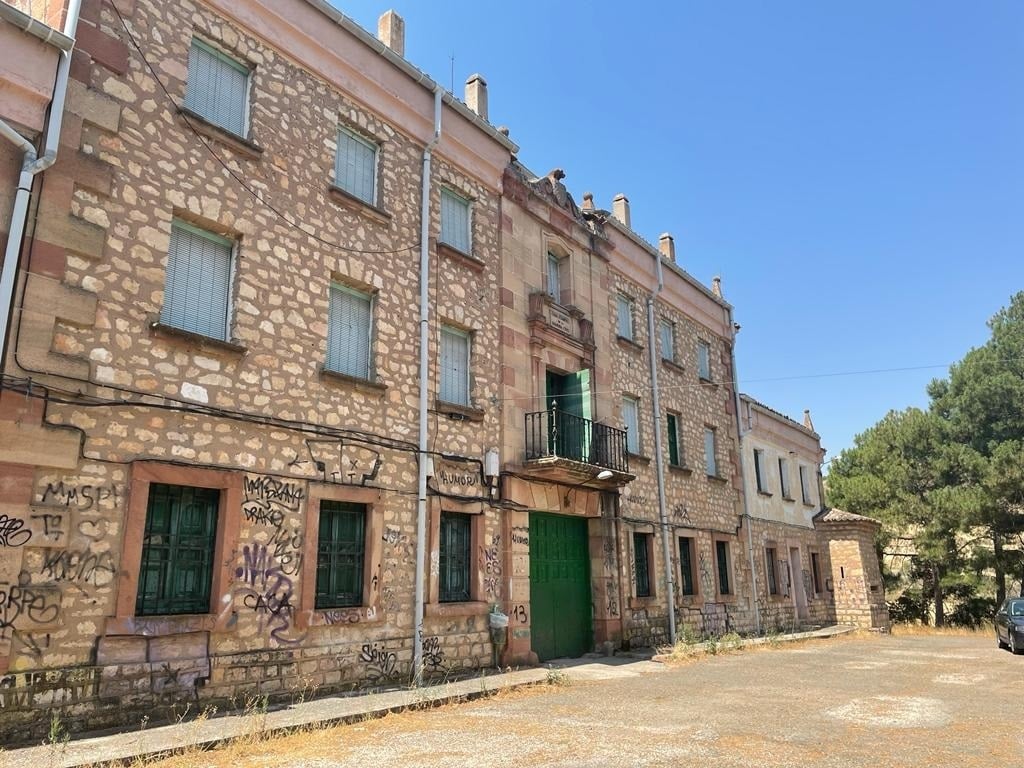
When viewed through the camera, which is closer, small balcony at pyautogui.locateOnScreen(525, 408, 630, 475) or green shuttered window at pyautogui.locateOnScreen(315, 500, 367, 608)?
green shuttered window at pyautogui.locateOnScreen(315, 500, 367, 608)

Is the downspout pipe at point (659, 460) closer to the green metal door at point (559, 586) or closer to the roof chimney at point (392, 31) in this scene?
the green metal door at point (559, 586)

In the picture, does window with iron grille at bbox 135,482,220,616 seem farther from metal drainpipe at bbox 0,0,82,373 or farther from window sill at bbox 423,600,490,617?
window sill at bbox 423,600,490,617

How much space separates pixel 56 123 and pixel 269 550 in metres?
4.99

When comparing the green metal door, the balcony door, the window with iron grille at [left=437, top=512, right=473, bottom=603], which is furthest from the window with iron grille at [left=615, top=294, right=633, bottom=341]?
the window with iron grille at [left=437, top=512, right=473, bottom=603]

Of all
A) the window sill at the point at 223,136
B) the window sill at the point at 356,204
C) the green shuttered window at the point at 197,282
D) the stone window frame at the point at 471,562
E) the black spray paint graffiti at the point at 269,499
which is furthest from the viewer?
the stone window frame at the point at 471,562

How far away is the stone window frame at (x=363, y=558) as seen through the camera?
28.6ft

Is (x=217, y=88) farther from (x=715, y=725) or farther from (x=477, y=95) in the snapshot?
(x=715, y=725)

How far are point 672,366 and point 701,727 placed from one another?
12.1 meters

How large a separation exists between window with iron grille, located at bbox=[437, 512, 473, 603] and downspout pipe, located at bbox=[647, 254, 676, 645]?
6.47m

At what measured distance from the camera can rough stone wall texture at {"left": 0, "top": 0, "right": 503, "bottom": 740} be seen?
668cm

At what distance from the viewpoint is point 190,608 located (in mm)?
7730

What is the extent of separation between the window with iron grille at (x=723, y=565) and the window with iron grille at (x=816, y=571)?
22.0ft

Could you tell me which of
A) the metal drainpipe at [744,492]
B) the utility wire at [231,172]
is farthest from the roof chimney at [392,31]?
the metal drainpipe at [744,492]

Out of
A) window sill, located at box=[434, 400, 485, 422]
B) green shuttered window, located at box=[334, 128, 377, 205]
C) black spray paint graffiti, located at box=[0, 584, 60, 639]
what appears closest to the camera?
black spray paint graffiti, located at box=[0, 584, 60, 639]
